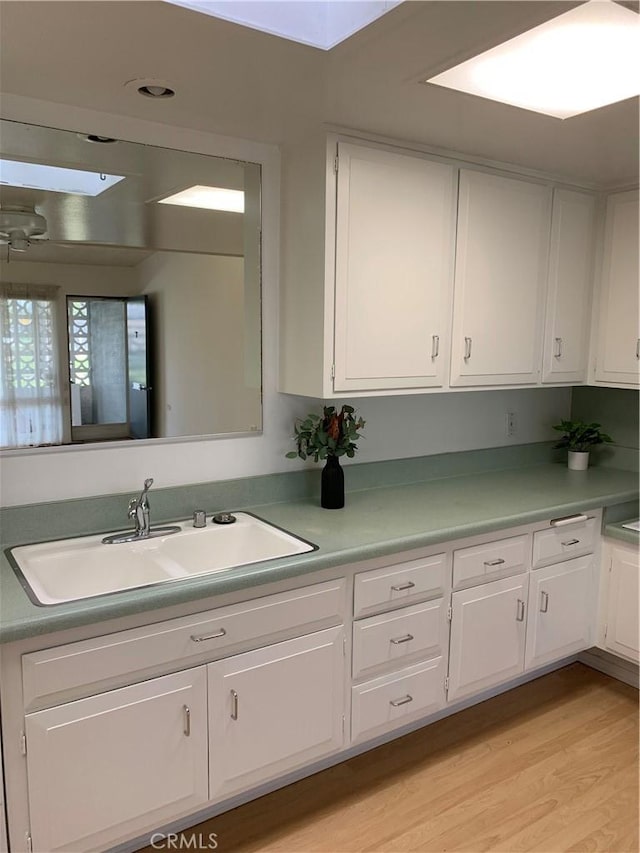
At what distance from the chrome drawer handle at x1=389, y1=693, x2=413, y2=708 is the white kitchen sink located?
2.16ft

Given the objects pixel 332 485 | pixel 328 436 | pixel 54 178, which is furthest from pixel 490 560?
pixel 54 178

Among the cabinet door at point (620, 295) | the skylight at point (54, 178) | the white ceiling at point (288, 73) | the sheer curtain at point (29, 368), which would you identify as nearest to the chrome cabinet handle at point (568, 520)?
the cabinet door at point (620, 295)

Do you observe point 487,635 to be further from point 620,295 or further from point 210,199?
point 210,199

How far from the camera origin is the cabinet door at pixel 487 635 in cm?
239

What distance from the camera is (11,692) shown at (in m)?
1.57

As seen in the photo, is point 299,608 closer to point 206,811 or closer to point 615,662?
point 206,811

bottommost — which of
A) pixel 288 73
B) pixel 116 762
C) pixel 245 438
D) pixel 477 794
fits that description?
pixel 477 794

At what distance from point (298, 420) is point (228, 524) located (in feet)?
1.70

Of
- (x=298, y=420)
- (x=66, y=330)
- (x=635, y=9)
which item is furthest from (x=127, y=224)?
(x=635, y=9)

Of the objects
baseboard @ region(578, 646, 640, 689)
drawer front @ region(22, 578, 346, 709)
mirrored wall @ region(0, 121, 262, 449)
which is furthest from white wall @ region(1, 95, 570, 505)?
baseboard @ region(578, 646, 640, 689)

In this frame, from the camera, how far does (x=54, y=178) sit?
200cm

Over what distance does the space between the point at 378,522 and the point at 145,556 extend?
2.60 feet

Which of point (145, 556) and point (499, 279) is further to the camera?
point (499, 279)

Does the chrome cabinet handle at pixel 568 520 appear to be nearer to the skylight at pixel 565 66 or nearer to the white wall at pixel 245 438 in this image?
the white wall at pixel 245 438
